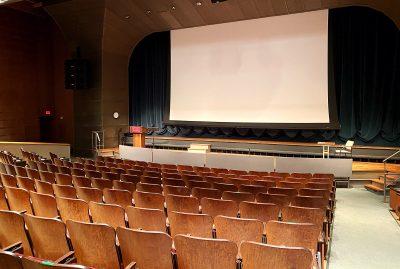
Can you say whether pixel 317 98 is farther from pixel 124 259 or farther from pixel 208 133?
pixel 124 259

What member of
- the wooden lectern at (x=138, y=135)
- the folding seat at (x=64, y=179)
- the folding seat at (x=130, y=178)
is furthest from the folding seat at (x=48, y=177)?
the wooden lectern at (x=138, y=135)

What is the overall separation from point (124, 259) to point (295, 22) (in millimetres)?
9798

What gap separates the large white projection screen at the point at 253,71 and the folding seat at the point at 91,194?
8.11 metres

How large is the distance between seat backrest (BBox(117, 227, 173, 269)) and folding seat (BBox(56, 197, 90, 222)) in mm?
1044

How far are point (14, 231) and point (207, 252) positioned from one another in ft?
5.11

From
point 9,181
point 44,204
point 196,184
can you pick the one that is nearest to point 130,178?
point 196,184

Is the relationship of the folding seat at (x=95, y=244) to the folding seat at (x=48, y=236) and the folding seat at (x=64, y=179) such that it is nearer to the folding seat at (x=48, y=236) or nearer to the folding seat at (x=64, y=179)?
the folding seat at (x=48, y=236)

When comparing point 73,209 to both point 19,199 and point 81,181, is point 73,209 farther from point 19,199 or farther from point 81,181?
point 81,181

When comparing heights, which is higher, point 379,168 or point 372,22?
point 372,22

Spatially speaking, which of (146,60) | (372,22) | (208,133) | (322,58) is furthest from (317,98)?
(146,60)

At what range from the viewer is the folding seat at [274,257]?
74.6 inches

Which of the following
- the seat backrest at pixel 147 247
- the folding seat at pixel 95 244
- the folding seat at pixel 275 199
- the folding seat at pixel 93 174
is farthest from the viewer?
the folding seat at pixel 93 174

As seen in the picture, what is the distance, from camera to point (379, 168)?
26.6ft

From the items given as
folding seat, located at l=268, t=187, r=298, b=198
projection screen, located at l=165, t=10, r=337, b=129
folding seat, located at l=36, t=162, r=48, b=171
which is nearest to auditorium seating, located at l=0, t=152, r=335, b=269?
folding seat, located at l=268, t=187, r=298, b=198
